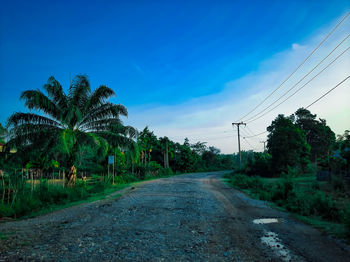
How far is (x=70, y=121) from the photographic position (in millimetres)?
13516

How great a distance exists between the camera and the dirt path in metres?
4.10

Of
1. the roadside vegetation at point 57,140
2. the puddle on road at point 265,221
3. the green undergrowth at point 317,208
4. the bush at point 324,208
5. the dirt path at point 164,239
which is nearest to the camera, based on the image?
the dirt path at point 164,239

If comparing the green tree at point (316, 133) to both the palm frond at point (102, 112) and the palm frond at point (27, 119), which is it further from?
the palm frond at point (27, 119)

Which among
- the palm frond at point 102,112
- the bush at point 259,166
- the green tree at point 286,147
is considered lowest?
the bush at point 259,166

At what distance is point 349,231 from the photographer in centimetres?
530

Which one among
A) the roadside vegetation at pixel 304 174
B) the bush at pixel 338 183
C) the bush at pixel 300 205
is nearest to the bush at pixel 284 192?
the roadside vegetation at pixel 304 174

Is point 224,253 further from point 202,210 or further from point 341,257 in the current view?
point 202,210

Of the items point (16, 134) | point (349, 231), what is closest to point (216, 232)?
point (349, 231)

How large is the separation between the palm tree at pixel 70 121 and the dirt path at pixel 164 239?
6.31 metres

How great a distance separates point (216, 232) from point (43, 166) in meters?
16.8

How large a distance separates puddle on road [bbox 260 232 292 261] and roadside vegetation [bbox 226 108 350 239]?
1.77 metres

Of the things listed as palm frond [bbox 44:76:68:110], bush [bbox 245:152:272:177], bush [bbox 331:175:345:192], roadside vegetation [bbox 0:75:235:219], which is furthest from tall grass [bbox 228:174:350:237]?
bush [bbox 245:152:272:177]

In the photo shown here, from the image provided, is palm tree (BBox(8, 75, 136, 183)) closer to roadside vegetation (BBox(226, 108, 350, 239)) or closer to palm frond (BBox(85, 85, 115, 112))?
palm frond (BBox(85, 85, 115, 112))

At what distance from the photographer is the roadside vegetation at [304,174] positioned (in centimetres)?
800
